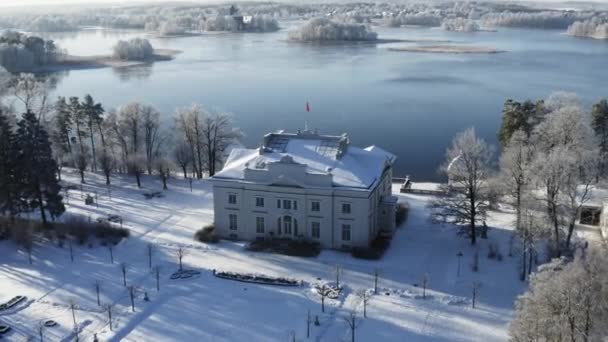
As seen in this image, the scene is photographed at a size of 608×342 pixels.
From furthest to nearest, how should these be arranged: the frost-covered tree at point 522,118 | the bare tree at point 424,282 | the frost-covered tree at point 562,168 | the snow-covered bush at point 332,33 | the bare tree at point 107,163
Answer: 1. the snow-covered bush at point 332,33
2. the bare tree at point 107,163
3. the frost-covered tree at point 522,118
4. the frost-covered tree at point 562,168
5. the bare tree at point 424,282

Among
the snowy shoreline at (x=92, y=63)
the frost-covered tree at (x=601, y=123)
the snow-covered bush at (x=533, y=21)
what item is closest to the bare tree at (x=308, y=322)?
the frost-covered tree at (x=601, y=123)

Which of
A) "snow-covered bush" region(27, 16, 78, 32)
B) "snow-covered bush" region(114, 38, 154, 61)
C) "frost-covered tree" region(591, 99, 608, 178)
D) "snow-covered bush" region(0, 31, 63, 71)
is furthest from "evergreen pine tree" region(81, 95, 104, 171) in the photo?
"snow-covered bush" region(27, 16, 78, 32)

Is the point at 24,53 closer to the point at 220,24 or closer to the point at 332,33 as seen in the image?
the point at 332,33

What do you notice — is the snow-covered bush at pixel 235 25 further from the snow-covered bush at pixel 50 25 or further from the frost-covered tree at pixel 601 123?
the frost-covered tree at pixel 601 123

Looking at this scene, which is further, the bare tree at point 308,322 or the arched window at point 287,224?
the arched window at point 287,224

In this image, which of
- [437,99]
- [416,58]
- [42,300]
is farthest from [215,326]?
[416,58]

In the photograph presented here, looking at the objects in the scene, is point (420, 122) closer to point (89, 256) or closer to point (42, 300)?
point (89, 256)

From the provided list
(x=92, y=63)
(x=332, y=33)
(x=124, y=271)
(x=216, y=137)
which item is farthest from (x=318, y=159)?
(x=332, y=33)
